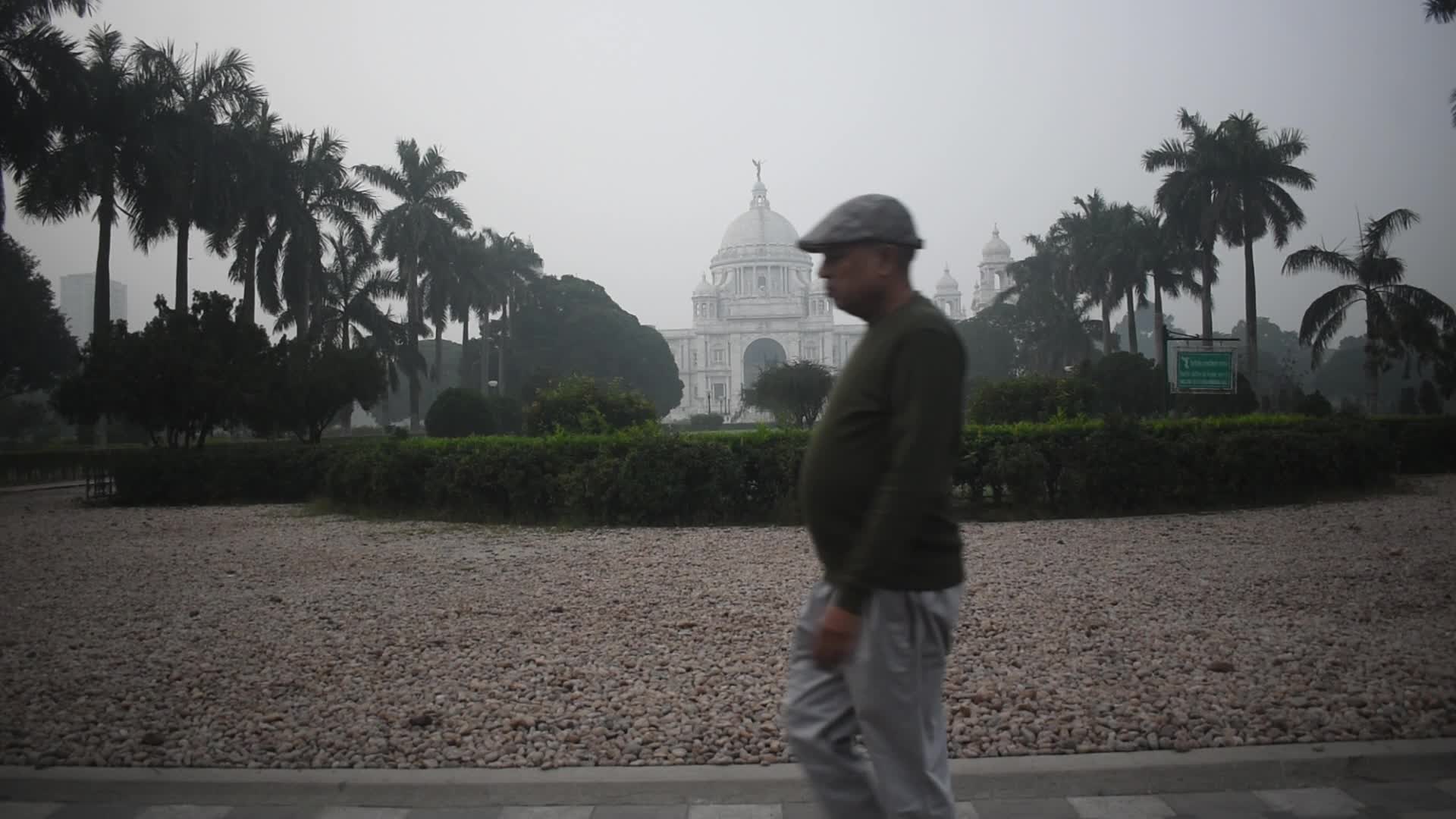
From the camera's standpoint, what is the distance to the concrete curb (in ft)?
11.2

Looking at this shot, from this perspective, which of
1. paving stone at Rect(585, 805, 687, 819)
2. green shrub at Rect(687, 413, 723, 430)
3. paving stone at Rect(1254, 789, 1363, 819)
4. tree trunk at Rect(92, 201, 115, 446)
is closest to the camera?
paving stone at Rect(1254, 789, 1363, 819)

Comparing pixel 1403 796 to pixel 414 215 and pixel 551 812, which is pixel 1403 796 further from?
pixel 414 215

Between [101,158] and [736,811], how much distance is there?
27428 mm

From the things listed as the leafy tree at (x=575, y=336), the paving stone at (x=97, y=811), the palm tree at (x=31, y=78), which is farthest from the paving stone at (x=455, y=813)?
the leafy tree at (x=575, y=336)

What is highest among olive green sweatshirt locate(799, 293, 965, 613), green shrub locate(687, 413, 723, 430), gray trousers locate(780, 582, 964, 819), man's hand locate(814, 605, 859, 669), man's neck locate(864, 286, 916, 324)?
green shrub locate(687, 413, 723, 430)

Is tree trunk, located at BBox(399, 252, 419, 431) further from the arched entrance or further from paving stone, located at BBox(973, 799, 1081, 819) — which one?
the arched entrance

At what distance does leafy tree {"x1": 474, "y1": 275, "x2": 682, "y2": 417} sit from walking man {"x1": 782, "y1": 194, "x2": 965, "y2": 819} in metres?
52.3

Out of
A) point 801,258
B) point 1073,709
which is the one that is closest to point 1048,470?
point 1073,709

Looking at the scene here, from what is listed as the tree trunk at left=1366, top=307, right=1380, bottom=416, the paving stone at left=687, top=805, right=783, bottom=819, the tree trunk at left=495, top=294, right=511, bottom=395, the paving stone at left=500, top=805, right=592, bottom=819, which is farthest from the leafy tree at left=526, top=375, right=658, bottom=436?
the tree trunk at left=495, top=294, right=511, bottom=395

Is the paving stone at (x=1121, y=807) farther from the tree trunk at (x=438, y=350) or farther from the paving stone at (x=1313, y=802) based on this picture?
the tree trunk at (x=438, y=350)

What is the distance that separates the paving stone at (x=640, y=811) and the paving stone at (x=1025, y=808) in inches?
37.6

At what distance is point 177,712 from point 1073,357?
5219cm

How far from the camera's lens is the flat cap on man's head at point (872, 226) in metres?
2.34

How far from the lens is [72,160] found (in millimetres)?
24312
